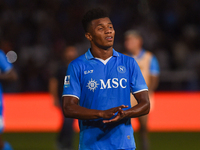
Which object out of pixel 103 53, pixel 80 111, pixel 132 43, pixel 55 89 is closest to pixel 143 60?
pixel 132 43

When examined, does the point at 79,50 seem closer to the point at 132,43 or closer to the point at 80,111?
the point at 132,43

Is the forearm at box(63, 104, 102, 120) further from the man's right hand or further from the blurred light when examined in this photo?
the blurred light

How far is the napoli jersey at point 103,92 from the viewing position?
303 cm

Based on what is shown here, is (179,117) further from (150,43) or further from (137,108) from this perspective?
(137,108)

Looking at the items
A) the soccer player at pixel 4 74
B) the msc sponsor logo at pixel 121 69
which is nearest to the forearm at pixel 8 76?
the soccer player at pixel 4 74

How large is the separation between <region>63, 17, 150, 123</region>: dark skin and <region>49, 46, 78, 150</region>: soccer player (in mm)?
4043

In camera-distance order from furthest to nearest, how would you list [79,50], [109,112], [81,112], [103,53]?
[79,50]
[103,53]
[81,112]
[109,112]

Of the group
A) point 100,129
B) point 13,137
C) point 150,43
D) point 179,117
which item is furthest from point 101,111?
point 150,43

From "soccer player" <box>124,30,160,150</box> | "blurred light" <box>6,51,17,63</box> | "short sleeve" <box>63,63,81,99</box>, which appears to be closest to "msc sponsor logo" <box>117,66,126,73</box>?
"short sleeve" <box>63,63,81,99</box>

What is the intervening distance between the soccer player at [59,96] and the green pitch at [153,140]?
1.71 ft

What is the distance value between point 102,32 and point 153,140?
19.1ft

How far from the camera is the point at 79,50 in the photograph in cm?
1412

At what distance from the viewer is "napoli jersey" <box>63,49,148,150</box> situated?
119 inches

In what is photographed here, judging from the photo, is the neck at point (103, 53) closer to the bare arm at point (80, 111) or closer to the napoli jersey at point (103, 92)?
the napoli jersey at point (103, 92)
